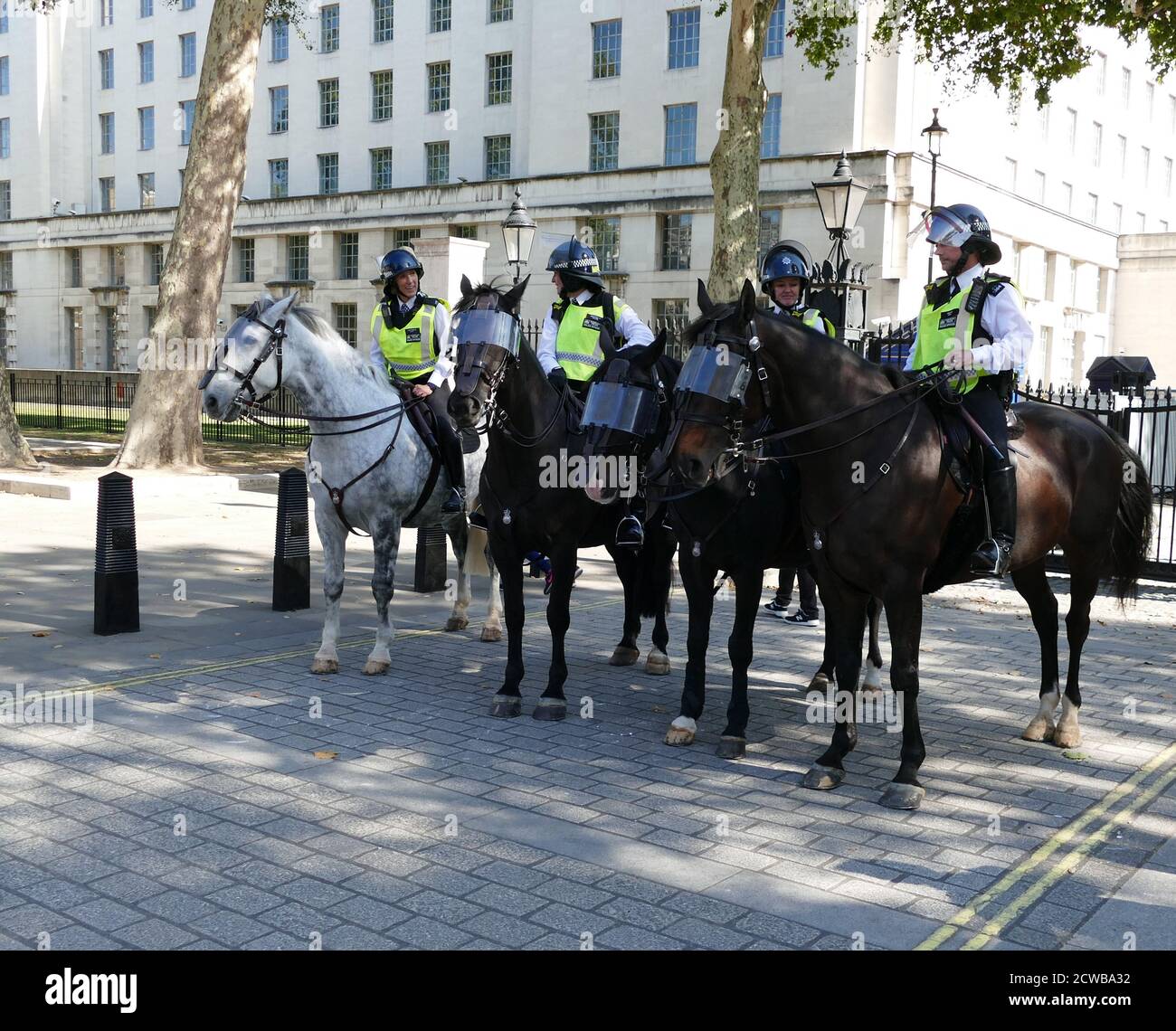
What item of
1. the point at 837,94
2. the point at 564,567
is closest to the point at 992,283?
the point at 564,567

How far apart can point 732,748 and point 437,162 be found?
46.4 m

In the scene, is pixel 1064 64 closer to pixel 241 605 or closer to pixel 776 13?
pixel 241 605

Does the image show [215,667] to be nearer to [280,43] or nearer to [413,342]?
[413,342]

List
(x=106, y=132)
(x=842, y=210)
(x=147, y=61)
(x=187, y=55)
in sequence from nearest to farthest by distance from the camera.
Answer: (x=842, y=210)
(x=187, y=55)
(x=147, y=61)
(x=106, y=132)

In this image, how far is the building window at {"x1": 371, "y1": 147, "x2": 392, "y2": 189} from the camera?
50938 mm

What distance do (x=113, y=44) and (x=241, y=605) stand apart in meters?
58.5

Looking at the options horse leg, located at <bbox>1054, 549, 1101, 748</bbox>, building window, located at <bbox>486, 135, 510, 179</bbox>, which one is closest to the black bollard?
horse leg, located at <bbox>1054, 549, 1101, 748</bbox>

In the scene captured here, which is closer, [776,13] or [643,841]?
[643,841]

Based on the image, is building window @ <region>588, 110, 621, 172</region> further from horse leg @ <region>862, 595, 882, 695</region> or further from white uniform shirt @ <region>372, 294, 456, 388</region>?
horse leg @ <region>862, 595, 882, 695</region>

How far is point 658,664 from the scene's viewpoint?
28.0ft

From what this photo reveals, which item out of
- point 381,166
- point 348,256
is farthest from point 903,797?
point 381,166
